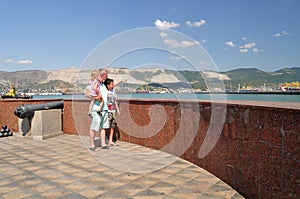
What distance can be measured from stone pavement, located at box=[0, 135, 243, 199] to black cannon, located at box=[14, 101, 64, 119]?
160 cm

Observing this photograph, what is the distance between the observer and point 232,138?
3445 mm

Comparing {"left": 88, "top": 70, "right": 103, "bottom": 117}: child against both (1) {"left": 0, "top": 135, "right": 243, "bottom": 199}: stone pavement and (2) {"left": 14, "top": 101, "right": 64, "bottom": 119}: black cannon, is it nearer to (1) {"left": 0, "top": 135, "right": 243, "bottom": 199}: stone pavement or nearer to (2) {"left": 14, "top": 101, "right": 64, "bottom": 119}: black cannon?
(1) {"left": 0, "top": 135, "right": 243, "bottom": 199}: stone pavement

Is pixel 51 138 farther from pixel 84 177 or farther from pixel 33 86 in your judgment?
pixel 33 86

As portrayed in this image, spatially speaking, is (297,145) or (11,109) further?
(11,109)

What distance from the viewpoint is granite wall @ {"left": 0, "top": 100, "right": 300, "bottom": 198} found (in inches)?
95.5

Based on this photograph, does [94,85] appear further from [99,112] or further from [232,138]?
[232,138]

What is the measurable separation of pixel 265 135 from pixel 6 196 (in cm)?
336

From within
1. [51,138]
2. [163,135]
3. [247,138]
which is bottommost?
[51,138]

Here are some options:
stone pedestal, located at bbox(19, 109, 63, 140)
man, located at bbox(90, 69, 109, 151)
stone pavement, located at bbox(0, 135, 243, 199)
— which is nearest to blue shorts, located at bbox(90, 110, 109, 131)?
man, located at bbox(90, 69, 109, 151)

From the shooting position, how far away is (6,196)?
11.1 feet

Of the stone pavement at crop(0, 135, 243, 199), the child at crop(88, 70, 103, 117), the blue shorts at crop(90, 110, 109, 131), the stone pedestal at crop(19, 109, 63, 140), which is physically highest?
the child at crop(88, 70, 103, 117)

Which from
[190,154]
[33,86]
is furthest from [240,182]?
[33,86]

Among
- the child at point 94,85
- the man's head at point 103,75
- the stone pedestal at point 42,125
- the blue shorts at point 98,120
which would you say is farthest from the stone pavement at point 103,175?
the man's head at point 103,75

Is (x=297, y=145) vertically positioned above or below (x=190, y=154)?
A: above
